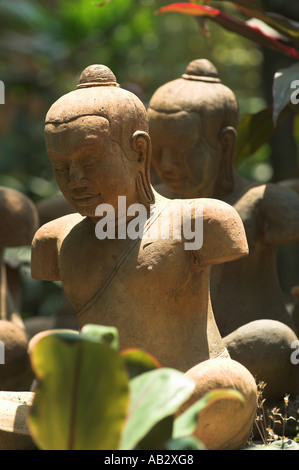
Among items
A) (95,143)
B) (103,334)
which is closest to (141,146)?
(95,143)

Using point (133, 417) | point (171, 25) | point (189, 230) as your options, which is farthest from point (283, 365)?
point (171, 25)

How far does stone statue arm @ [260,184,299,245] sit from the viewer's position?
358cm

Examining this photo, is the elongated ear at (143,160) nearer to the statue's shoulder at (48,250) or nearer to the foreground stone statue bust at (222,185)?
the statue's shoulder at (48,250)

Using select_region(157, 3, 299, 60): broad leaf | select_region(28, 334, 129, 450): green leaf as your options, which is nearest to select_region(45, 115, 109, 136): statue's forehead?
select_region(28, 334, 129, 450): green leaf

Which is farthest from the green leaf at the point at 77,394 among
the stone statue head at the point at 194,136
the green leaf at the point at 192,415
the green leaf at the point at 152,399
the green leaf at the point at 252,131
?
the green leaf at the point at 252,131

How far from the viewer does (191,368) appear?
272 centimetres

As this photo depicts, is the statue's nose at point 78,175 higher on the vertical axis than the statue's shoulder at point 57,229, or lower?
higher

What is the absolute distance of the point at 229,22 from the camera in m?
4.27

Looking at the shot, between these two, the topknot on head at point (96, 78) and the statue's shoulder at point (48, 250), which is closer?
the topknot on head at point (96, 78)

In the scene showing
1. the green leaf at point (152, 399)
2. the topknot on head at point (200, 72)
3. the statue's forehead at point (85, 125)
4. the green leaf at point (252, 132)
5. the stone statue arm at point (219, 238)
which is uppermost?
the topknot on head at point (200, 72)

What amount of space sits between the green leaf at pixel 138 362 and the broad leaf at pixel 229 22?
2.40 m

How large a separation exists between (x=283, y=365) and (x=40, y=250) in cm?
105

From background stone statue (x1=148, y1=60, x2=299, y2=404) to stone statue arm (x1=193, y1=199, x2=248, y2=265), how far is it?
2.63 feet

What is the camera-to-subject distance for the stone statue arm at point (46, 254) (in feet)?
10.1
